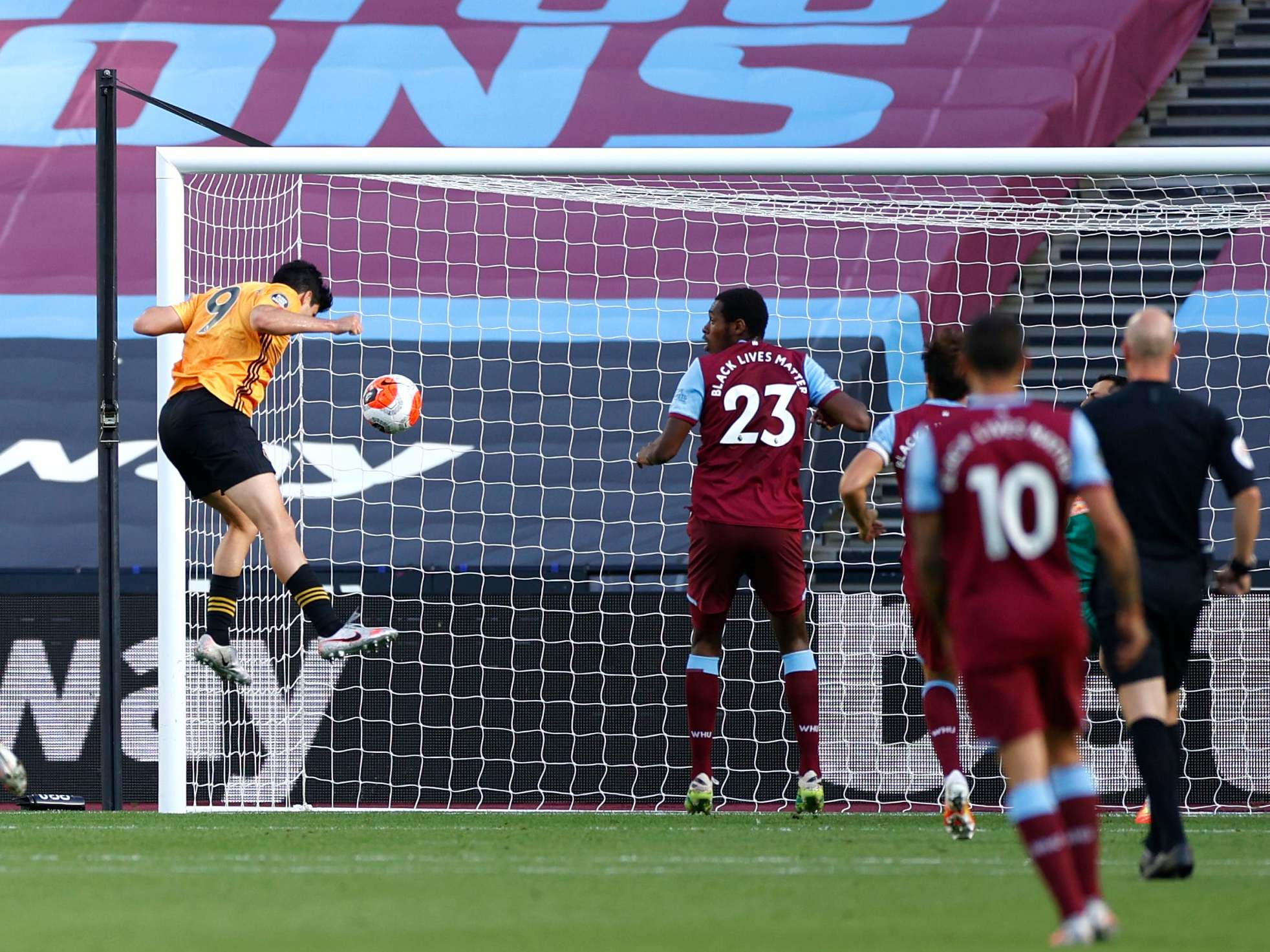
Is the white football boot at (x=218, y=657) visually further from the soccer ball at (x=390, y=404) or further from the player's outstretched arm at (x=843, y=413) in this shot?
the player's outstretched arm at (x=843, y=413)

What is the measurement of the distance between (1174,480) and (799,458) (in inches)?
95.1

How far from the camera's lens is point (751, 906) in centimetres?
424

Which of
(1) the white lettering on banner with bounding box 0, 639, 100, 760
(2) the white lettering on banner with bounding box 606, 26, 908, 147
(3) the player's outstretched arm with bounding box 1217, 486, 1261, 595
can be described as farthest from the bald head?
(2) the white lettering on banner with bounding box 606, 26, 908, 147

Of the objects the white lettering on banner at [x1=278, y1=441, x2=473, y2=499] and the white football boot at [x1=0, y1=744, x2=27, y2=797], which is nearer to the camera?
the white football boot at [x1=0, y1=744, x2=27, y2=797]

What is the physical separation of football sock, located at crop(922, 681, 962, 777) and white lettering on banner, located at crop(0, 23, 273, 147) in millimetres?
8145

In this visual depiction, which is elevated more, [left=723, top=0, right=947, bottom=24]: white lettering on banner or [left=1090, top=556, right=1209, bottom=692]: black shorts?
[left=723, top=0, right=947, bottom=24]: white lettering on banner

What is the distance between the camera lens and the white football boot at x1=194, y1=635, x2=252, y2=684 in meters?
7.04

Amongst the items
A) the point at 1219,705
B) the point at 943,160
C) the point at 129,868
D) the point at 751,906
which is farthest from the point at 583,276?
the point at 751,906

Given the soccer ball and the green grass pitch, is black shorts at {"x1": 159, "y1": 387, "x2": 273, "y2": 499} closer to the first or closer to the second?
the soccer ball

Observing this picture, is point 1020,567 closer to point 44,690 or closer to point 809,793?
point 809,793

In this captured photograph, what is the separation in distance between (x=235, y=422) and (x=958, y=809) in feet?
10.4

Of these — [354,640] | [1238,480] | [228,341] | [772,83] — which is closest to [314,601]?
[354,640]

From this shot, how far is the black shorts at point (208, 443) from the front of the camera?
695 centimetres

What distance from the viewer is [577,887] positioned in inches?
183
